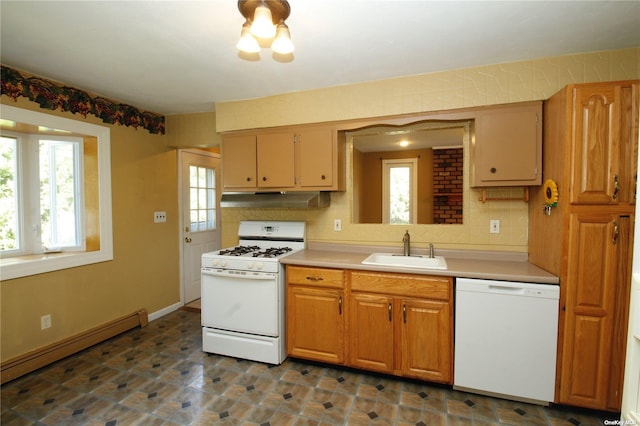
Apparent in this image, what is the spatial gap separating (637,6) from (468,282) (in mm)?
1778

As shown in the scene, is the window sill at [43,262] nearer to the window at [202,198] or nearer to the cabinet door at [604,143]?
the window at [202,198]

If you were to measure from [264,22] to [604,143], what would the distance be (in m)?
2.03

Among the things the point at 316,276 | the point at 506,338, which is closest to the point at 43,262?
the point at 316,276

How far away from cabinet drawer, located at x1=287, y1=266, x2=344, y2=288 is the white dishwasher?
86cm

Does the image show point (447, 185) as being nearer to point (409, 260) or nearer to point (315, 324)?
point (409, 260)

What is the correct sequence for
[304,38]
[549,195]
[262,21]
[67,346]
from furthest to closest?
1. [67,346]
2. [549,195]
3. [304,38]
4. [262,21]

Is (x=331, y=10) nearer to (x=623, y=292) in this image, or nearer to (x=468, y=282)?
(x=468, y=282)

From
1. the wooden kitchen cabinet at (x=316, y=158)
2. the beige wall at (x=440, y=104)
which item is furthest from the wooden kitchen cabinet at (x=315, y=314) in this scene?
the wooden kitchen cabinet at (x=316, y=158)

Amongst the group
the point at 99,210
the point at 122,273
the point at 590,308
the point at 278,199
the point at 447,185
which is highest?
the point at 447,185

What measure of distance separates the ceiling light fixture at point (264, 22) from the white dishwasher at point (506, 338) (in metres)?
1.86

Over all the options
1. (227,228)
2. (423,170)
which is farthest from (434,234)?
(227,228)

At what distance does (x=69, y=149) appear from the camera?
288 centimetres

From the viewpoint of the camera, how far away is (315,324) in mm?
2479

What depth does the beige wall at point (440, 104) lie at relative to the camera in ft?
7.15
